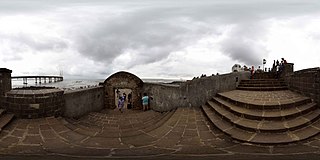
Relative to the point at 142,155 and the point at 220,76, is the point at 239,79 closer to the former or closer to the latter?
the point at 220,76

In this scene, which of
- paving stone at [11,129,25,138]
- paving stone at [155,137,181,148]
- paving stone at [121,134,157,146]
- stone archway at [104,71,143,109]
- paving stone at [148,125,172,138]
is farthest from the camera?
stone archway at [104,71,143,109]

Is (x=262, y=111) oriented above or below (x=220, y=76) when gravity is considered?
below

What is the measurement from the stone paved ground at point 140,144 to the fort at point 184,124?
0.02 m

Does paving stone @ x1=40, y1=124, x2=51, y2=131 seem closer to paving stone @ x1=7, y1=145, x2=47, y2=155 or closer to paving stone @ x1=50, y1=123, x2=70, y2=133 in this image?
paving stone @ x1=50, y1=123, x2=70, y2=133

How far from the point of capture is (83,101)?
36.8 feet

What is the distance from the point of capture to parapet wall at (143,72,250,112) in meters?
10.5

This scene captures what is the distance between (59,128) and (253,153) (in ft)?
21.1

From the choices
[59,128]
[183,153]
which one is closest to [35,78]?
[59,128]

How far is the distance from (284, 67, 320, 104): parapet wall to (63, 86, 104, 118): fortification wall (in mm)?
10202

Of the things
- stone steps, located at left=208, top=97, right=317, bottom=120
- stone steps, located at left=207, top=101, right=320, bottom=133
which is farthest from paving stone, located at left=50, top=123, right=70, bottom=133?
stone steps, located at left=208, top=97, right=317, bottom=120

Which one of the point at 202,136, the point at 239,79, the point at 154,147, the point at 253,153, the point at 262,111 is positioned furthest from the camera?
the point at 239,79

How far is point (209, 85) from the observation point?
10.8 metres

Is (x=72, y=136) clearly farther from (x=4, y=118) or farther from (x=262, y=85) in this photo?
(x=262, y=85)

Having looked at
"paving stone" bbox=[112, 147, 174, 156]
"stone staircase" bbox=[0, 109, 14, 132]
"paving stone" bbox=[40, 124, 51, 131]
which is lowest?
"paving stone" bbox=[112, 147, 174, 156]
